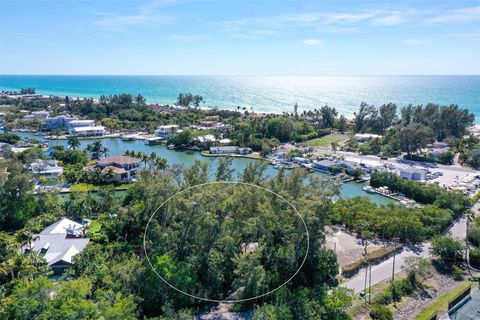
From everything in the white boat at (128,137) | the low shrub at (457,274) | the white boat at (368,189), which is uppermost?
the white boat at (128,137)

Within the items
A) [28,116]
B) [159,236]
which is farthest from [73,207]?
[28,116]

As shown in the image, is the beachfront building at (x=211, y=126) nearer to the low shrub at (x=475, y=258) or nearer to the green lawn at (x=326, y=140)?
the green lawn at (x=326, y=140)

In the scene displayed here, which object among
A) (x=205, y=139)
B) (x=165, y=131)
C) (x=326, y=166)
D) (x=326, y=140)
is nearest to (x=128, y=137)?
(x=165, y=131)

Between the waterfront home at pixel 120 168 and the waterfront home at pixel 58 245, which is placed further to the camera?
the waterfront home at pixel 120 168

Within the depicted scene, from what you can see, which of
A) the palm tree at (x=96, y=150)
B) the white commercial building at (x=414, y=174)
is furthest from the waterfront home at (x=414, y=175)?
the palm tree at (x=96, y=150)

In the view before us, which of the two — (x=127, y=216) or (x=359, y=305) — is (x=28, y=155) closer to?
(x=127, y=216)

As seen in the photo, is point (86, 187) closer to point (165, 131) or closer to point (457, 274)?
point (165, 131)
